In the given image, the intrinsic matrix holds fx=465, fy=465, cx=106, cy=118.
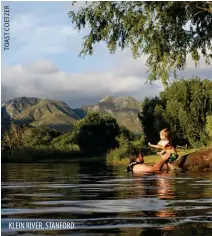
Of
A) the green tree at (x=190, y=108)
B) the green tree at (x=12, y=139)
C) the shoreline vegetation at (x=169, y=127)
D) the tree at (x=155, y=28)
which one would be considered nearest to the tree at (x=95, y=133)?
the green tree at (x=12, y=139)

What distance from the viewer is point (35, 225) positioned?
464 cm

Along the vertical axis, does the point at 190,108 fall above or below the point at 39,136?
above

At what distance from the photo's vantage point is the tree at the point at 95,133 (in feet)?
278

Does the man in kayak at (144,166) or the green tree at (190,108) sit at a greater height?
the green tree at (190,108)

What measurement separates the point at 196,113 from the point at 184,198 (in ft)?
160

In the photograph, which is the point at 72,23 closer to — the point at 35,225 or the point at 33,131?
the point at 35,225

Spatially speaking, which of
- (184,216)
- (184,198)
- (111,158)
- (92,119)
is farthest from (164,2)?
(92,119)

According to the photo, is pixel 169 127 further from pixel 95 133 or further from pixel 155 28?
pixel 155 28

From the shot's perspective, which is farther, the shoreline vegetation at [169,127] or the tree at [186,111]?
the tree at [186,111]

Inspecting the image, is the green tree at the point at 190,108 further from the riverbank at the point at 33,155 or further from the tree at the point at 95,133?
the tree at the point at 95,133

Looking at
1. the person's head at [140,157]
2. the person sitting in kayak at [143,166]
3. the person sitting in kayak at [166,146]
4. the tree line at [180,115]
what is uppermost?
the tree line at [180,115]

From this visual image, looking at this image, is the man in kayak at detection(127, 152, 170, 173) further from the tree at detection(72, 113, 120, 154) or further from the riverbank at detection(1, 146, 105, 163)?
the tree at detection(72, 113, 120, 154)

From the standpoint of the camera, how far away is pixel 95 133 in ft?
288

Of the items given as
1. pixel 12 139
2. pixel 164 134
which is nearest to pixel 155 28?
pixel 164 134
